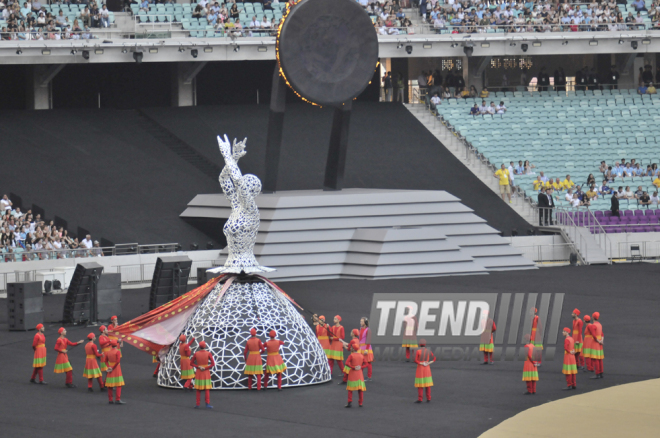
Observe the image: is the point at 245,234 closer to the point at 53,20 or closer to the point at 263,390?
the point at 263,390

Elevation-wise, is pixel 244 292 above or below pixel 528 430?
above

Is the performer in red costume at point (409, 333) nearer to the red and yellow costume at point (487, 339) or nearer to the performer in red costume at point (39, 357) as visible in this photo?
the red and yellow costume at point (487, 339)

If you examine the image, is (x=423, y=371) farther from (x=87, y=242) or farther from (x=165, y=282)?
(x=87, y=242)

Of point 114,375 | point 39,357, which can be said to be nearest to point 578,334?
point 114,375

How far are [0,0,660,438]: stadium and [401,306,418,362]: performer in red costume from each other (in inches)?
2.4

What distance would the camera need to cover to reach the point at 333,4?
110ft

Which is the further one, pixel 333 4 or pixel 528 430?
pixel 333 4

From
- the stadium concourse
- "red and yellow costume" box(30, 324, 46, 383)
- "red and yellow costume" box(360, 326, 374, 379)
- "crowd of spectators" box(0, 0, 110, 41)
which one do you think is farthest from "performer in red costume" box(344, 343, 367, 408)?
"crowd of spectators" box(0, 0, 110, 41)

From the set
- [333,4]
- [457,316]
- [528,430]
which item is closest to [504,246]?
[333,4]

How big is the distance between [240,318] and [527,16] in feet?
110

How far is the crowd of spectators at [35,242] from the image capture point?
3095 centimetres

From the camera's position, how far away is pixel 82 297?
2577 centimetres

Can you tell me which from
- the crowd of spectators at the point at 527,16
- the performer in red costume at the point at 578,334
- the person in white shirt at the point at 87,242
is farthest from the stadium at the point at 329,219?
the performer in red costume at the point at 578,334

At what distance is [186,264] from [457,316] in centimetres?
744
